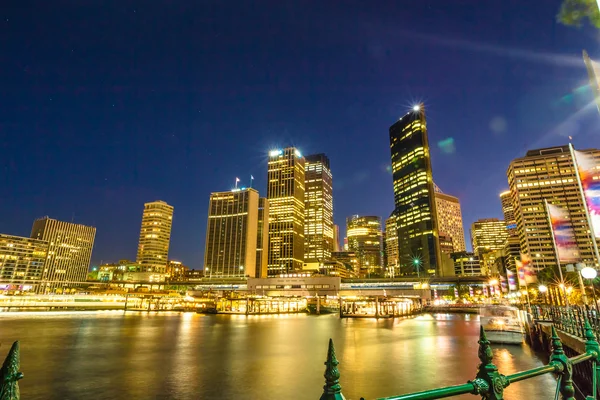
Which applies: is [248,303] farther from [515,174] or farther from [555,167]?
[555,167]

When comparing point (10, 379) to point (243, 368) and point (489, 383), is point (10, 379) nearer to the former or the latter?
point (489, 383)

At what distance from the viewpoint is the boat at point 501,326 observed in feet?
104

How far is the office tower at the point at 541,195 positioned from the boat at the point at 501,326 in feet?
582

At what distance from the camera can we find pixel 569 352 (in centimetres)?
1966

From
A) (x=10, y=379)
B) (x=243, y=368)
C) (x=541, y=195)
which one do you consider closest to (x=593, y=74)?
(x=10, y=379)

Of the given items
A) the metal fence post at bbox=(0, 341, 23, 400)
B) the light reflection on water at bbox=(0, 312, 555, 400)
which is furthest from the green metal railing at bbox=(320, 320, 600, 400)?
the light reflection on water at bbox=(0, 312, 555, 400)

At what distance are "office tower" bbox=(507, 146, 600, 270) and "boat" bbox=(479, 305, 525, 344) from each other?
17734 centimetres

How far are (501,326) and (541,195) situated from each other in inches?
7635

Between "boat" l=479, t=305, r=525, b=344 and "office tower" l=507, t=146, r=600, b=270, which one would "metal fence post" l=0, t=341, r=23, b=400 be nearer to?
"boat" l=479, t=305, r=525, b=344

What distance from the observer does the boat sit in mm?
31594

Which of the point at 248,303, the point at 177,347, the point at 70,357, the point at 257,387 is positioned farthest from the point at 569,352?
the point at 248,303

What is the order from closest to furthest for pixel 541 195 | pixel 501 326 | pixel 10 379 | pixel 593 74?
pixel 10 379, pixel 593 74, pixel 501 326, pixel 541 195

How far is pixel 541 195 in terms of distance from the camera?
609 feet

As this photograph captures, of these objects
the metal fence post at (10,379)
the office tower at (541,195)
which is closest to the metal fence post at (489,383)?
the metal fence post at (10,379)
